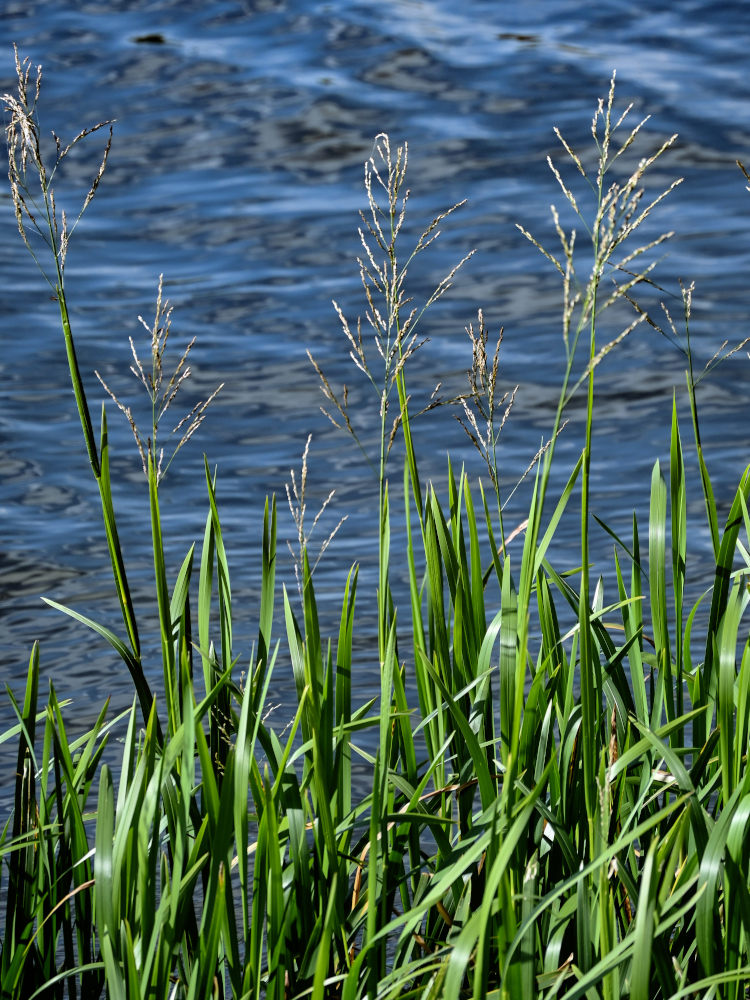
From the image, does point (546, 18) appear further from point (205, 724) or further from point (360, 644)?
point (205, 724)

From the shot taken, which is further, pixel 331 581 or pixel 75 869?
pixel 331 581

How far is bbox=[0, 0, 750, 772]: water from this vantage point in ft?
16.1

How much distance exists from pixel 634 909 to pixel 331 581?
2747 millimetres

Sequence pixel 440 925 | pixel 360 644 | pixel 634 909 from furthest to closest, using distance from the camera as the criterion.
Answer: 1. pixel 360 644
2. pixel 440 925
3. pixel 634 909

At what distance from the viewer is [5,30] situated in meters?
10.4

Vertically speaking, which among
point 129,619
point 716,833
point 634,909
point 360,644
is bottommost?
point 360,644

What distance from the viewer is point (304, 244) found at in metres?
7.47

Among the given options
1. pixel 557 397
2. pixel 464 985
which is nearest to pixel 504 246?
pixel 557 397

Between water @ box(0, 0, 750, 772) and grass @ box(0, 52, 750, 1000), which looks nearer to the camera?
grass @ box(0, 52, 750, 1000)

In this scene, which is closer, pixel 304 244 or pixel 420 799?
pixel 420 799

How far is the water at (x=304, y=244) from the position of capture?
4.91 m

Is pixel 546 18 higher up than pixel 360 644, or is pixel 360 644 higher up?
pixel 546 18

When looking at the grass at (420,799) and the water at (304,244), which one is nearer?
the grass at (420,799)

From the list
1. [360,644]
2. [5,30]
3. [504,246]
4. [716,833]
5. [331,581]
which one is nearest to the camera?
[716,833]
